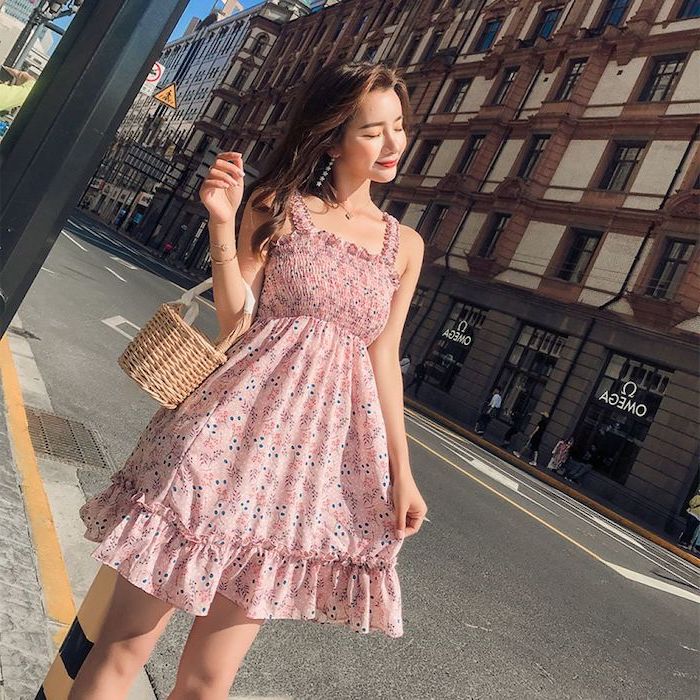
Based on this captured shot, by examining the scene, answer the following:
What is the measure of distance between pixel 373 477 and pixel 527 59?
3074 centimetres

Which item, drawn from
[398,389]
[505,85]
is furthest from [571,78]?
[398,389]

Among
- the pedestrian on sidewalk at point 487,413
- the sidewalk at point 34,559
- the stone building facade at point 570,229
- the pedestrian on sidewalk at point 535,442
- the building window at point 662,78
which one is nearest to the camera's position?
the sidewalk at point 34,559

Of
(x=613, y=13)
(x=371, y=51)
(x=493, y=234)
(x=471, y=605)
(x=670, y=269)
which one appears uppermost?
(x=371, y=51)

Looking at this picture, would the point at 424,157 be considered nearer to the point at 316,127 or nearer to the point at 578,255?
the point at 578,255

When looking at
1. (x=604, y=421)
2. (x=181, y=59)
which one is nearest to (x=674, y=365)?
(x=604, y=421)

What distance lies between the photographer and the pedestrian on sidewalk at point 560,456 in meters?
20.8

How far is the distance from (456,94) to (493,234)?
903 cm

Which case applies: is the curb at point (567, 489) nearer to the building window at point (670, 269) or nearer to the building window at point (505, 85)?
the building window at point (670, 269)

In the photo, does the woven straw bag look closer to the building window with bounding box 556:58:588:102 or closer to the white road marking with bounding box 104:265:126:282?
the white road marking with bounding box 104:265:126:282

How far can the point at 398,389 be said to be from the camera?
2.08m

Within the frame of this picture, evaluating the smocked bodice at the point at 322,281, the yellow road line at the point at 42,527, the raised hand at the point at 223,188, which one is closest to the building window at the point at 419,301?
the yellow road line at the point at 42,527

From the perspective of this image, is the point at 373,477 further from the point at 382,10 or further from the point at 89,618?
the point at 382,10

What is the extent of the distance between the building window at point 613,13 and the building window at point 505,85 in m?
3.87

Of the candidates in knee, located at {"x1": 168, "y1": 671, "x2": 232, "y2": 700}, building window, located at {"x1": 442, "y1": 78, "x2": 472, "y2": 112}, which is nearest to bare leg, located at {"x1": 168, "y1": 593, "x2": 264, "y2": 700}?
knee, located at {"x1": 168, "y1": 671, "x2": 232, "y2": 700}
